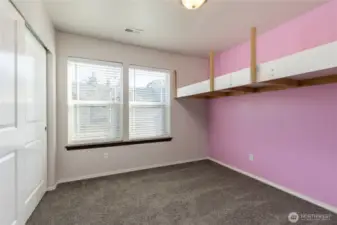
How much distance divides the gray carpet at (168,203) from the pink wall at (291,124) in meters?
0.31

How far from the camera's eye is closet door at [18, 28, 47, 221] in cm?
179

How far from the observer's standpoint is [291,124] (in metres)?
2.56

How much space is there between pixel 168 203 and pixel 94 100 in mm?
2121

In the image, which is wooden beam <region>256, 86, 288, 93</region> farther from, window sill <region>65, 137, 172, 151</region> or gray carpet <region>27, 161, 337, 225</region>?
window sill <region>65, 137, 172, 151</region>

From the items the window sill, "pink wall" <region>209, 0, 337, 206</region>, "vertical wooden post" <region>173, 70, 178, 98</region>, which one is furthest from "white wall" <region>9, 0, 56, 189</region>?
"pink wall" <region>209, 0, 337, 206</region>

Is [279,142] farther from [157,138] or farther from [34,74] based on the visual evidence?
[34,74]

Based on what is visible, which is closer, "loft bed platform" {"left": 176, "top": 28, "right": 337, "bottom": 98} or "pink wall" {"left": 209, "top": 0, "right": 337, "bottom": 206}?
"loft bed platform" {"left": 176, "top": 28, "right": 337, "bottom": 98}

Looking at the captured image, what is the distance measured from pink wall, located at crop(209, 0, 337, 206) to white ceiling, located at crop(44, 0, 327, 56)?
0.88 feet

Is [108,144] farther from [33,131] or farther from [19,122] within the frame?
[19,122]

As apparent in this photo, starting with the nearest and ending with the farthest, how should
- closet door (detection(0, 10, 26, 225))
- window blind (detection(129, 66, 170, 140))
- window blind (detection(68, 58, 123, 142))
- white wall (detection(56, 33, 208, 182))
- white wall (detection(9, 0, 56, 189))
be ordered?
closet door (detection(0, 10, 26, 225))
white wall (detection(9, 0, 56, 189))
white wall (detection(56, 33, 208, 182))
window blind (detection(68, 58, 123, 142))
window blind (detection(129, 66, 170, 140))

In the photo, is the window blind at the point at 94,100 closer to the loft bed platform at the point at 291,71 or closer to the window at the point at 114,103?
the window at the point at 114,103

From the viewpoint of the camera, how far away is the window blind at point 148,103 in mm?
3549

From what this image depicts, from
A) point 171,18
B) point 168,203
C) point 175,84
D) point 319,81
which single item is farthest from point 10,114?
point 319,81

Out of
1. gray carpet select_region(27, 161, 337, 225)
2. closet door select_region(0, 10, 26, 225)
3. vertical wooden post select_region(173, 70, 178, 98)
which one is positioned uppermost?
vertical wooden post select_region(173, 70, 178, 98)
